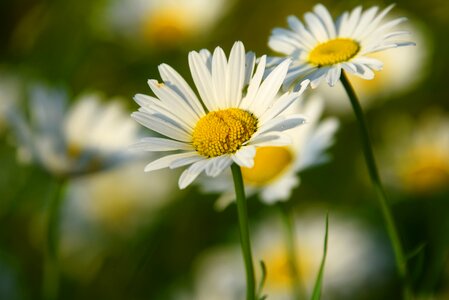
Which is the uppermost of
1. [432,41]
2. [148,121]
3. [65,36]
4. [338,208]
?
[65,36]

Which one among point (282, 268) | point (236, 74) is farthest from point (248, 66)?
point (282, 268)

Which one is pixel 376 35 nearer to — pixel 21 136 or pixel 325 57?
pixel 325 57

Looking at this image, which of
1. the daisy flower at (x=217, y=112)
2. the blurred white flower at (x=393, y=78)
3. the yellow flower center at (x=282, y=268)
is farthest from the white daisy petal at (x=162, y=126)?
the blurred white flower at (x=393, y=78)

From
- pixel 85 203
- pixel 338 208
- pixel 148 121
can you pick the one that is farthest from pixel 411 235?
pixel 148 121

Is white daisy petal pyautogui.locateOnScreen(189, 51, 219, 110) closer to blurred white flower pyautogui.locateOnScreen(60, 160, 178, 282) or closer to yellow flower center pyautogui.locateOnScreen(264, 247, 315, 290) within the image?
yellow flower center pyautogui.locateOnScreen(264, 247, 315, 290)

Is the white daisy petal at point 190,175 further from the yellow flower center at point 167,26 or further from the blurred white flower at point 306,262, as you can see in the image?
the yellow flower center at point 167,26

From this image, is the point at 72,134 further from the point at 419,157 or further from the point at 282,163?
the point at 419,157

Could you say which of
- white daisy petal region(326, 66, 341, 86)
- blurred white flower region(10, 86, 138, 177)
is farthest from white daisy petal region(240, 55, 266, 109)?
blurred white flower region(10, 86, 138, 177)
